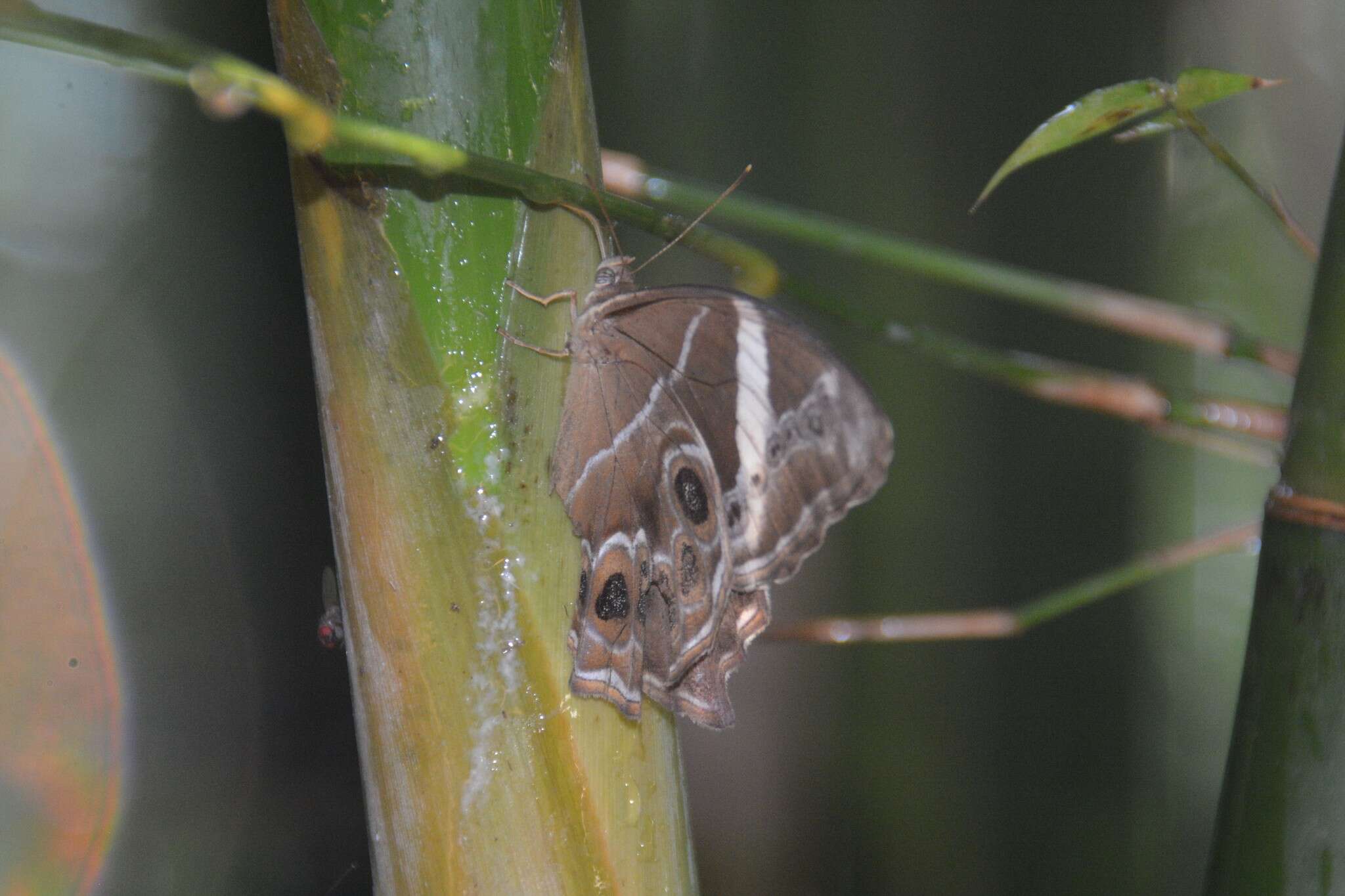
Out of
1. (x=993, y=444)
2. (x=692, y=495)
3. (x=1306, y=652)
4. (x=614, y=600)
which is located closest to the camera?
(x=1306, y=652)

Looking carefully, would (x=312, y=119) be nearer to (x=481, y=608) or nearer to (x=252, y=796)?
(x=481, y=608)

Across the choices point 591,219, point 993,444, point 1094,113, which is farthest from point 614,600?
point 993,444

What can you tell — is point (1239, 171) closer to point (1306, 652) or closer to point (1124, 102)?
point (1124, 102)

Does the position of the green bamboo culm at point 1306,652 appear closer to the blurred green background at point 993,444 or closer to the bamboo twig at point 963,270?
the bamboo twig at point 963,270

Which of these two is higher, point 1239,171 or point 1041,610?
point 1239,171

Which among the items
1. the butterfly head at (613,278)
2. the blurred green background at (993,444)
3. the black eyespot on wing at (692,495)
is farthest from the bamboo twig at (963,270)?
the blurred green background at (993,444)

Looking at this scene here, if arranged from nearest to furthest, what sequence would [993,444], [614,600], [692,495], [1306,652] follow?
[1306,652], [614,600], [692,495], [993,444]

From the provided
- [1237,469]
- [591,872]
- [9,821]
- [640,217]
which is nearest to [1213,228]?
[1237,469]
